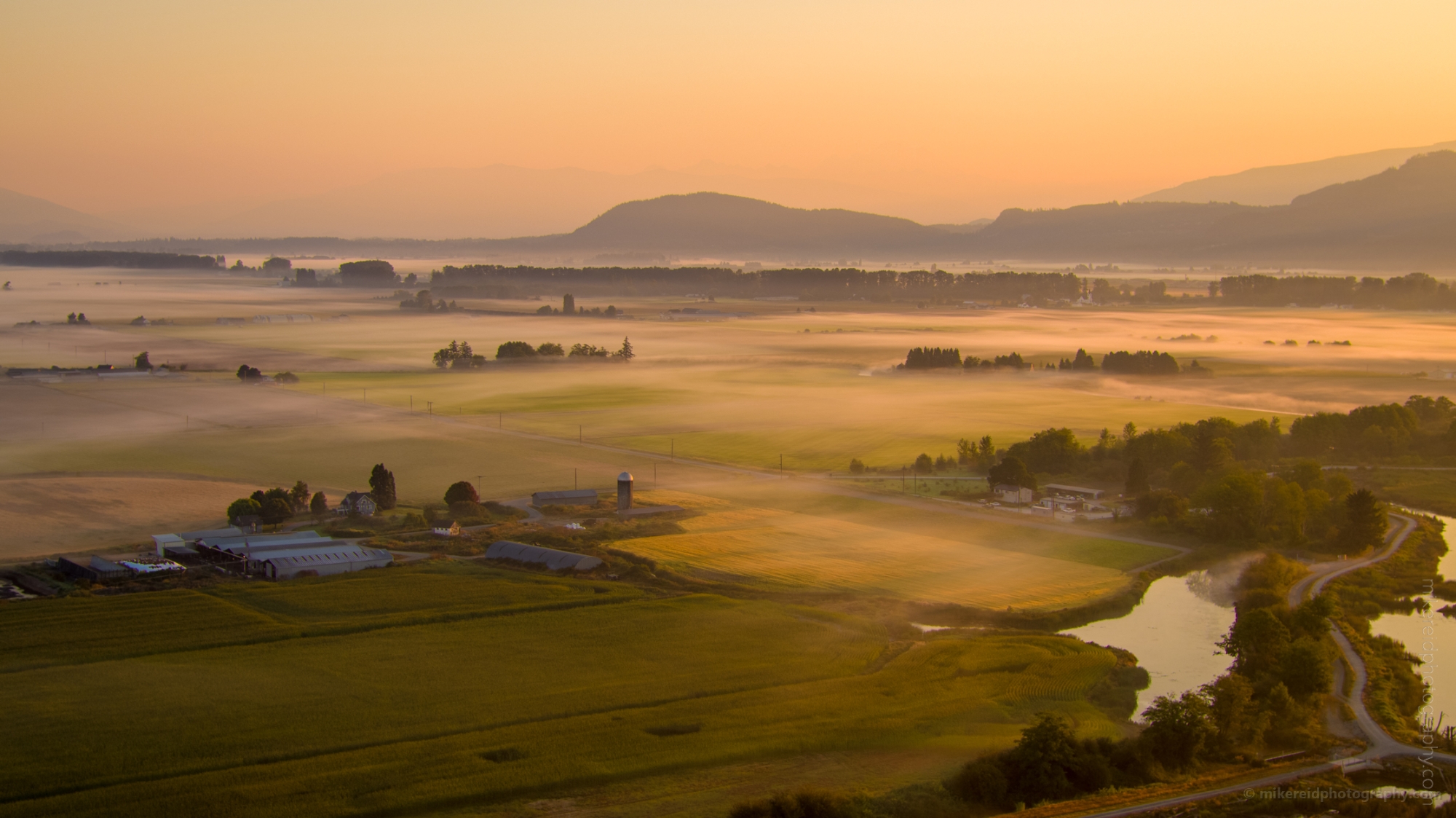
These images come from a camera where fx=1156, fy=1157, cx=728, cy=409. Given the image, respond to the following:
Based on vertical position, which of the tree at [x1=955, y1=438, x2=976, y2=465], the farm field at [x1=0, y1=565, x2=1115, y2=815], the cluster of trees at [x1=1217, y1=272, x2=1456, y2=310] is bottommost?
the farm field at [x1=0, y1=565, x2=1115, y2=815]

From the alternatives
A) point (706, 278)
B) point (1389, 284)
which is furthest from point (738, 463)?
point (706, 278)

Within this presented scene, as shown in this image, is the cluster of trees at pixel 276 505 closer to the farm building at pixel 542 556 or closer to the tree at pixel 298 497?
the tree at pixel 298 497

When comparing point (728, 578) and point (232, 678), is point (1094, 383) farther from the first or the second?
point (232, 678)

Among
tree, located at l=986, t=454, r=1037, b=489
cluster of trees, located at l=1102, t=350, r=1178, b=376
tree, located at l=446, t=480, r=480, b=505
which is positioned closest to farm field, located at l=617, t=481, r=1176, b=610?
tree, located at l=986, t=454, r=1037, b=489

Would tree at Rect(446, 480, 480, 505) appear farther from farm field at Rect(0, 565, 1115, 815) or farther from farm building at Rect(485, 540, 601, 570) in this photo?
farm field at Rect(0, 565, 1115, 815)

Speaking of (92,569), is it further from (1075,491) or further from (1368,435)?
(1368,435)

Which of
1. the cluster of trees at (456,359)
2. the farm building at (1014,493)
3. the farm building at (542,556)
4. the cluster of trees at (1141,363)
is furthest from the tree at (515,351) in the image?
the farm building at (542,556)

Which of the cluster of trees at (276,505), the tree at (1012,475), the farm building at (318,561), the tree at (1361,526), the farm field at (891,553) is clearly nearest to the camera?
the farm field at (891,553)
